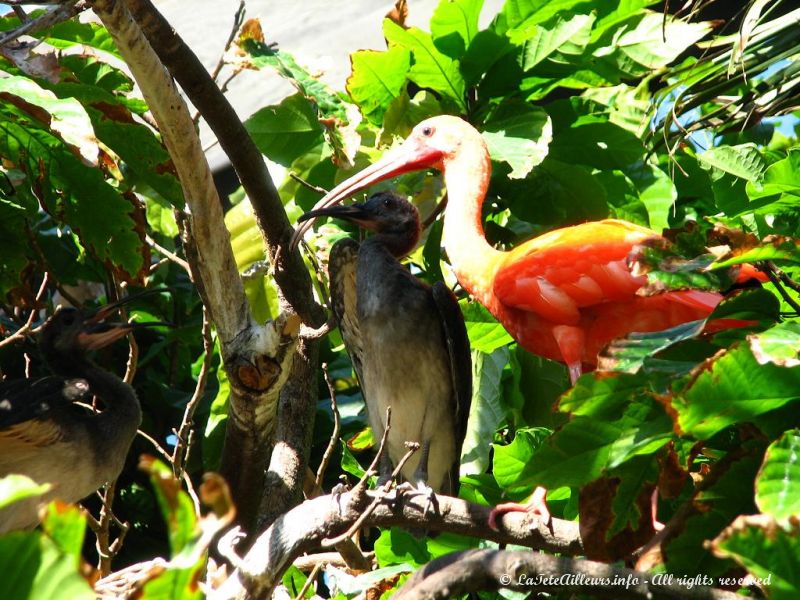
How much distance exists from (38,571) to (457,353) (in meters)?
2.80

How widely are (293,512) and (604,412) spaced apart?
3.18 feet

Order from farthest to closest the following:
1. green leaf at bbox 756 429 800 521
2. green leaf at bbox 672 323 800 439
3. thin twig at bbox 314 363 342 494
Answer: thin twig at bbox 314 363 342 494
green leaf at bbox 672 323 800 439
green leaf at bbox 756 429 800 521

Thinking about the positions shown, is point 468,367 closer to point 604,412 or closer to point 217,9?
point 604,412

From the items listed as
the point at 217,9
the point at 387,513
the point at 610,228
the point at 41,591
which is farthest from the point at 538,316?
the point at 217,9

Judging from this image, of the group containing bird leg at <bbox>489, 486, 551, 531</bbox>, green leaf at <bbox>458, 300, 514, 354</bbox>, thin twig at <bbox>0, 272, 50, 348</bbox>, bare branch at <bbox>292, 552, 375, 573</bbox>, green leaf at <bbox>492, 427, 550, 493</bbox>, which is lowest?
bare branch at <bbox>292, 552, 375, 573</bbox>

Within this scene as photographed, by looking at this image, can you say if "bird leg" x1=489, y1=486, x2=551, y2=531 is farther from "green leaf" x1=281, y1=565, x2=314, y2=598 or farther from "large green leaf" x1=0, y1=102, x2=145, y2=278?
"large green leaf" x1=0, y1=102, x2=145, y2=278

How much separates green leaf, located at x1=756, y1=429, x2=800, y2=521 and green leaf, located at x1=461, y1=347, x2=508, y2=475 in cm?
229

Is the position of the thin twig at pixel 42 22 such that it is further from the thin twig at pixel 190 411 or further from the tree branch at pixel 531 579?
the tree branch at pixel 531 579

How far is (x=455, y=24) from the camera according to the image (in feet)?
13.5

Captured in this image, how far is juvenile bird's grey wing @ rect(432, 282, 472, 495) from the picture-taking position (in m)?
3.99

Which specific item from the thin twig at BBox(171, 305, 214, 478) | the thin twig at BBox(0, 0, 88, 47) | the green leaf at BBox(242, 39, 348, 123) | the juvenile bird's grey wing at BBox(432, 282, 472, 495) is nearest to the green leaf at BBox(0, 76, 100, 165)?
the thin twig at BBox(0, 0, 88, 47)

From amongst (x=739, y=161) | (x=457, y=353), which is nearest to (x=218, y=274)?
(x=457, y=353)

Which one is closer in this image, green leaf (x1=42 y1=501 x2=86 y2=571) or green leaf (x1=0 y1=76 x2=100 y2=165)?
green leaf (x1=42 y1=501 x2=86 y2=571)

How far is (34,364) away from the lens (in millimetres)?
5375
